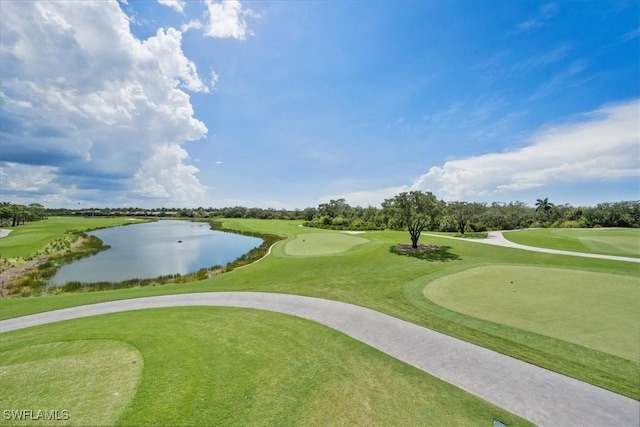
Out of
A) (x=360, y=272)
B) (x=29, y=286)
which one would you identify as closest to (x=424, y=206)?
(x=360, y=272)

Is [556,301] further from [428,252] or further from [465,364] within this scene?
[428,252]

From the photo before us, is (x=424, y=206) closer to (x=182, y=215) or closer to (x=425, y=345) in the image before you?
(x=425, y=345)

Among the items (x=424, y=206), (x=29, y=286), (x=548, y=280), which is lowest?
(x=29, y=286)

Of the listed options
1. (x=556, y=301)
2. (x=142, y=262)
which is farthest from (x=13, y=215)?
(x=556, y=301)

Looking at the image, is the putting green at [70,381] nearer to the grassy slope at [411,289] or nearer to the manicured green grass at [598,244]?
the grassy slope at [411,289]

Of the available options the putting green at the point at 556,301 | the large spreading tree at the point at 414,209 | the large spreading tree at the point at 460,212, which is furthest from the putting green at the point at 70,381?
the large spreading tree at the point at 460,212

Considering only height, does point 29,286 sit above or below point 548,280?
below

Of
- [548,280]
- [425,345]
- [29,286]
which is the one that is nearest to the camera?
[425,345]

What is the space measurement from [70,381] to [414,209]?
72.4ft

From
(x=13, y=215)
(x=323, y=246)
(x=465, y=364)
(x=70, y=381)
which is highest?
(x=13, y=215)

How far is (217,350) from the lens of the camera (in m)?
7.26

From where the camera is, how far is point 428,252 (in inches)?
850

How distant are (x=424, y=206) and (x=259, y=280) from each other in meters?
15.0

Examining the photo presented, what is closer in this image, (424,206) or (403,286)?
(403,286)
